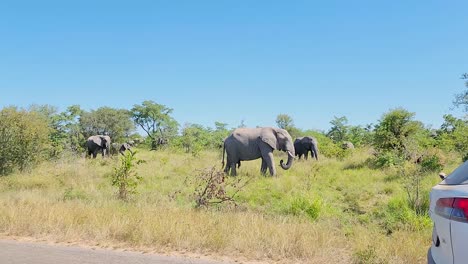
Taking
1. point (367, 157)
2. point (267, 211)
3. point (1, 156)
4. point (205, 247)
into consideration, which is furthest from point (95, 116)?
point (205, 247)

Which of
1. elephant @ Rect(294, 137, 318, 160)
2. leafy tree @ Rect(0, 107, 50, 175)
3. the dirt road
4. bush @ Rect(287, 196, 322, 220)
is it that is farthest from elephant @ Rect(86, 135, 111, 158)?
the dirt road

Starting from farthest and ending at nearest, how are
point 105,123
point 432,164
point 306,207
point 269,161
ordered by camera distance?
point 105,123
point 269,161
point 432,164
point 306,207

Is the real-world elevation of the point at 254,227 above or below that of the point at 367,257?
above

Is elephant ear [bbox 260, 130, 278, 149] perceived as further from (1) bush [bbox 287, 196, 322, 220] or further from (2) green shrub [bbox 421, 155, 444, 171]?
(1) bush [bbox 287, 196, 322, 220]

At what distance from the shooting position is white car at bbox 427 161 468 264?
104 inches

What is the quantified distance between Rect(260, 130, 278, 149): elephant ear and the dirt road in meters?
12.9

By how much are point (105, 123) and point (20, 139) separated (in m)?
39.1

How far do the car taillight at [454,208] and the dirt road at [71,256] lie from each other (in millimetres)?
3176

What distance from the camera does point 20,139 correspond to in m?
18.0

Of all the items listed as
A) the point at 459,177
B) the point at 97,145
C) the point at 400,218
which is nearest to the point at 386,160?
the point at 400,218

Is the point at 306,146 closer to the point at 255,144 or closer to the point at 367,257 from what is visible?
the point at 255,144

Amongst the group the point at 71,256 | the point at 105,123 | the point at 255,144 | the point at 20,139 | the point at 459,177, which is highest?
the point at 105,123

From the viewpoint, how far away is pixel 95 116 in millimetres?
55906

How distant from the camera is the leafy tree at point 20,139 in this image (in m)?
17.2
